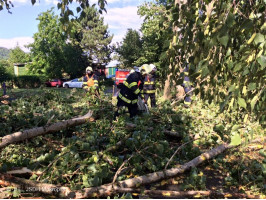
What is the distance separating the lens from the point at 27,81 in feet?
99.9

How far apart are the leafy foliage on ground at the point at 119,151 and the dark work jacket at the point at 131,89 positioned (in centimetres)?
44

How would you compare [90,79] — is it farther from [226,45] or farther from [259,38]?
[259,38]

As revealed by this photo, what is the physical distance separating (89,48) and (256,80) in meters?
46.5

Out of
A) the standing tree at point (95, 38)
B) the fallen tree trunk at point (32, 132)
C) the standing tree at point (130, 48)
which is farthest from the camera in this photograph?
the standing tree at point (95, 38)

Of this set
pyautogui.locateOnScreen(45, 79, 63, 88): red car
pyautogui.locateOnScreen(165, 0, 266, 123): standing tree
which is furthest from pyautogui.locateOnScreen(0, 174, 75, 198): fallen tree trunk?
pyautogui.locateOnScreen(45, 79, 63, 88): red car

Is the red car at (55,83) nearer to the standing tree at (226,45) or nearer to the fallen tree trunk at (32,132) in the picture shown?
the fallen tree trunk at (32,132)

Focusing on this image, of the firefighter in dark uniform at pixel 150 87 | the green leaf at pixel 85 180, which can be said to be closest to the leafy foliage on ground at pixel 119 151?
the green leaf at pixel 85 180

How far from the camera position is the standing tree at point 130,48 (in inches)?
1047

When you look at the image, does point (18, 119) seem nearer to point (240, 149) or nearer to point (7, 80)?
point (240, 149)

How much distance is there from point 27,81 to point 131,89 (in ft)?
94.6

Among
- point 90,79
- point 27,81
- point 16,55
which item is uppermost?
point 16,55

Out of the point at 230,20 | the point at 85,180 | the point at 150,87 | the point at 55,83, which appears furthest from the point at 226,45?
the point at 55,83

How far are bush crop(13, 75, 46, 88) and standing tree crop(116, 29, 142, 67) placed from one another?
40.0 feet

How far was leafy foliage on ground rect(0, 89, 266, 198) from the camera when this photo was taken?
2490 mm
